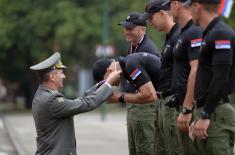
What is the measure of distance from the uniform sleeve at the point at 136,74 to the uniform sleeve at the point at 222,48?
161 cm

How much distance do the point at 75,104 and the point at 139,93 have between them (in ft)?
2.77

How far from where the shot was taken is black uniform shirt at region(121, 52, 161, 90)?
7176mm

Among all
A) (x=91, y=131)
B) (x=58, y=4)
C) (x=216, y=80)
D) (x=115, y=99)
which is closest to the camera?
(x=216, y=80)

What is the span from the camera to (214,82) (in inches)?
221

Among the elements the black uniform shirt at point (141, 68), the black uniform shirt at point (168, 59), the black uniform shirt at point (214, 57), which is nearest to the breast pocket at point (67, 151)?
the black uniform shirt at point (141, 68)

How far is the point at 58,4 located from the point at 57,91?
32.0 m

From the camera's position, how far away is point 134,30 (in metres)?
8.26

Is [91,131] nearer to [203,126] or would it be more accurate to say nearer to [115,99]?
[115,99]

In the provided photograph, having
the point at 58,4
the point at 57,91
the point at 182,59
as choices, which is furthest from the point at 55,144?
the point at 58,4

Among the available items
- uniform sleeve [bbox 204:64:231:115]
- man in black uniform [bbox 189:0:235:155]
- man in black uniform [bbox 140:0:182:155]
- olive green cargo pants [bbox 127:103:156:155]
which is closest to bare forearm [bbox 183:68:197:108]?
man in black uniform [bbox 189:0:235:155]

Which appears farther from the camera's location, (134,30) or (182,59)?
(134,30)

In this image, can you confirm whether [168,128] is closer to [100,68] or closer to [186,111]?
[100,68]

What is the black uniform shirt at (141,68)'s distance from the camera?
718 centimetres

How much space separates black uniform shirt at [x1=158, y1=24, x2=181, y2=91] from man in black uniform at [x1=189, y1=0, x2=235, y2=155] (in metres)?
1.37
